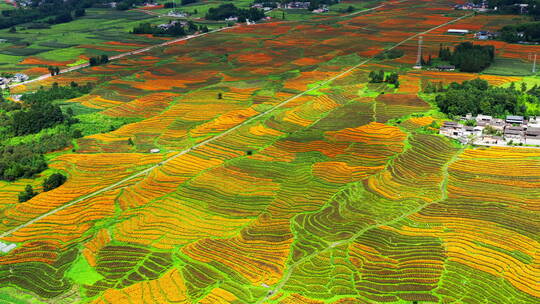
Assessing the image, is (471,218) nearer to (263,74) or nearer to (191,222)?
(191,222)

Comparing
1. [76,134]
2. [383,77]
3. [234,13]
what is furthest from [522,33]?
[76,134]

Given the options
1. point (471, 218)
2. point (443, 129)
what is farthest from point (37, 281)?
point (443, 129)

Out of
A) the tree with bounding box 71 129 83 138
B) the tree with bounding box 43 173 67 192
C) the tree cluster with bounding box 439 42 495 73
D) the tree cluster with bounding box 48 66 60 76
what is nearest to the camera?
the tree with bounding box 43 173 67 192

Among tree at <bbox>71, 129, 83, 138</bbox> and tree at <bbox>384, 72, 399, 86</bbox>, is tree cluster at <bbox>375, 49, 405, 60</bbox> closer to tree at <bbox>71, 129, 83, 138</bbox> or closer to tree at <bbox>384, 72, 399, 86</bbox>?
tree at <bbox>384, 72, 399, 86</bbox>

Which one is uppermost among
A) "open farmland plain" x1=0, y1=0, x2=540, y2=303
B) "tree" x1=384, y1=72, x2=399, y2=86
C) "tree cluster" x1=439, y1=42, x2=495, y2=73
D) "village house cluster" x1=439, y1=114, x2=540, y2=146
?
"tree cluster" x1=439, y1=42, x2=495, y2=73

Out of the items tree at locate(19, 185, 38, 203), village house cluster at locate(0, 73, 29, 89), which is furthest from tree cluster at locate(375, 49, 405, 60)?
tree at locate(19, 185, 38, 203)

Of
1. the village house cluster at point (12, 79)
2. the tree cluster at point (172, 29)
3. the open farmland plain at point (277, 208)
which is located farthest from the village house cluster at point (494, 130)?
the tree cluster at point (172, 29)
